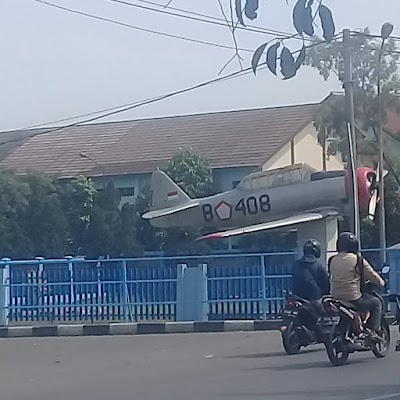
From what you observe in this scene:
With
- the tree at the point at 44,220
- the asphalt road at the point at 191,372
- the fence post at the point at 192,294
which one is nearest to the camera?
the asphalt road at the point at 191,372

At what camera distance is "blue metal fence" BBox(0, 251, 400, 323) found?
2027 centimetres

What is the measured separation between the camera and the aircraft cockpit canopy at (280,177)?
37188 mm

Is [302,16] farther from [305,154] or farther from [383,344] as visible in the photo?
[305,154]

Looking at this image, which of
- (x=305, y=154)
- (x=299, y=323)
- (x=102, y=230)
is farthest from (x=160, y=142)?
(x=299, y=323)

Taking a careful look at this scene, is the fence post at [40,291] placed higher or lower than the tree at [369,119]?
lower

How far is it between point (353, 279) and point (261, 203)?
2534cm

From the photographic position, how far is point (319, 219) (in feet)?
107

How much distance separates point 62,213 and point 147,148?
37.2 ft

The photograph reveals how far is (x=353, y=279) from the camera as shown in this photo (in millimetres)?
12609

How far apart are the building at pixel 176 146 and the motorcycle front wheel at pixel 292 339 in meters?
31.3

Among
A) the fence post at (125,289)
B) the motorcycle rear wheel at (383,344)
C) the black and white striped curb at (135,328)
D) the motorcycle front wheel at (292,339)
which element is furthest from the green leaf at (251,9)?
the fence post at (125,289)

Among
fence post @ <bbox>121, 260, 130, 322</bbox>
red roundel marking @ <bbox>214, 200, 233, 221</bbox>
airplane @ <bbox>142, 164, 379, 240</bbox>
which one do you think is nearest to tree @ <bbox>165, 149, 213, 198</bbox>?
airplane @ <bbox>142, 164, 379, 240</bbox>

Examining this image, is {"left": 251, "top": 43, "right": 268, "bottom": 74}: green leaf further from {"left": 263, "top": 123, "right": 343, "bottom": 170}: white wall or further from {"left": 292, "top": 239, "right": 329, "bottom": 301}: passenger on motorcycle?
{"left": 263, "top": 123, "right": 343, "bottom": 170}: white wall

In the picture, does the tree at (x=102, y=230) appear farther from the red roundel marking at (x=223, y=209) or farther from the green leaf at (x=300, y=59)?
the green leaf at (x=300, y=59)
